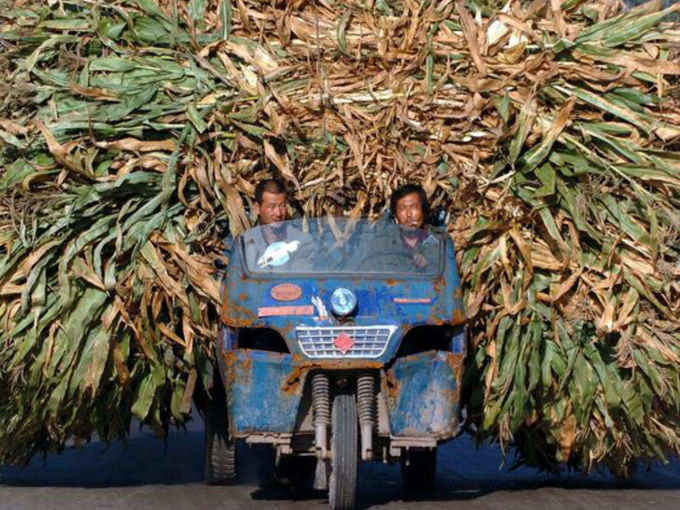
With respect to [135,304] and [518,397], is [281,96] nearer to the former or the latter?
[135,304]

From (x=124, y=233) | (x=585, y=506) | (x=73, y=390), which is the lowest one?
(x=585, y=506)

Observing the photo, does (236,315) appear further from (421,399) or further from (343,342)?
(421,399)

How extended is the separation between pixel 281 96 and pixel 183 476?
2737 mm

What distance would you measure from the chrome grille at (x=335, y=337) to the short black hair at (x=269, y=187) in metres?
1.12

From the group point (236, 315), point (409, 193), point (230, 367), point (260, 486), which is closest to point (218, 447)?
point (260, 486)

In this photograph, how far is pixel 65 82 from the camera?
9.61 m

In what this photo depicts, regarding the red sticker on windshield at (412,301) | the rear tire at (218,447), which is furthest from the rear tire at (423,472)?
the red sticker on windshield at (412,301)

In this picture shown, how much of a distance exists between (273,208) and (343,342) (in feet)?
3.92

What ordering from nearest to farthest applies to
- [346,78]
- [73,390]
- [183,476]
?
[73,390] < [346,78] < [183,476]

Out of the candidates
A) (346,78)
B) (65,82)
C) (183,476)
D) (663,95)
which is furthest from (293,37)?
(183,476)

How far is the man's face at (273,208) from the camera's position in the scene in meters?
9.41

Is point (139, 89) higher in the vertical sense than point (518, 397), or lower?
higher

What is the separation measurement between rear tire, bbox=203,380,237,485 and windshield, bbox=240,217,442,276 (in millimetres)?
1120

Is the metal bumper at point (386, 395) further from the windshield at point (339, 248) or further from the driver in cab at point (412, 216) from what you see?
the driver in cab at point (412, 216)
